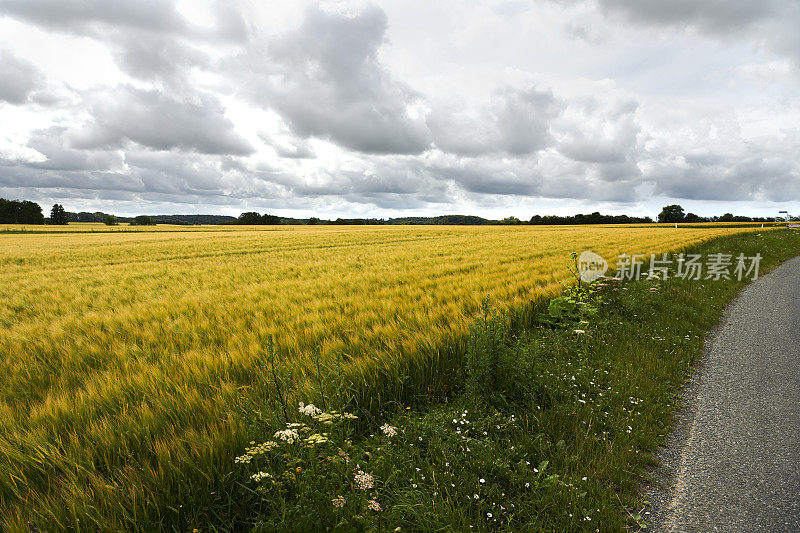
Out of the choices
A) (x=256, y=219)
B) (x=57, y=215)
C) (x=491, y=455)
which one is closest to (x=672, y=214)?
(x=256, y=219)

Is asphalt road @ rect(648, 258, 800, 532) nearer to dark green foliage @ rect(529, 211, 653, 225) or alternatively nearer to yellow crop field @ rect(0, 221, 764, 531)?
yellow crop field @ rect(0, 221, 764, 531)

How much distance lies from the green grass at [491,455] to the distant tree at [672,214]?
163627mm

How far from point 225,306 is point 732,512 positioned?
8.36 m

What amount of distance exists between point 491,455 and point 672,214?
170569 millimetres

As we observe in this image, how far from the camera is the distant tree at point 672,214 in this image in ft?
437

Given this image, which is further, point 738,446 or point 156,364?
point 156,364

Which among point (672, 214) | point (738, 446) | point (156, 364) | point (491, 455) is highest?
point (672, 214)

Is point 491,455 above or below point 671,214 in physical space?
below

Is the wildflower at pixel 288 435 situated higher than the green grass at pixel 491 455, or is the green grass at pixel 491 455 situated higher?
the wildflower at pixel 288 435

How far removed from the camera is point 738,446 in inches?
136

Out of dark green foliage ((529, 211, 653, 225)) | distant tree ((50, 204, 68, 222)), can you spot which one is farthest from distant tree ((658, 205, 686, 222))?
distant tree ((50, 204, 68, 222))

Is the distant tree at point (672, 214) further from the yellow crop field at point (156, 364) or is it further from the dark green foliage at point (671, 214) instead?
the yellow crop field at point (156, 364)

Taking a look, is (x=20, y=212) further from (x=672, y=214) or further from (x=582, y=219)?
(x=672, y=214)

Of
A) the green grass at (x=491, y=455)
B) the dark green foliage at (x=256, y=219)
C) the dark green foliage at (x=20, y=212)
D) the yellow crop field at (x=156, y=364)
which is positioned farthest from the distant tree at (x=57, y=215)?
the green grass at (x=491, y=455)
